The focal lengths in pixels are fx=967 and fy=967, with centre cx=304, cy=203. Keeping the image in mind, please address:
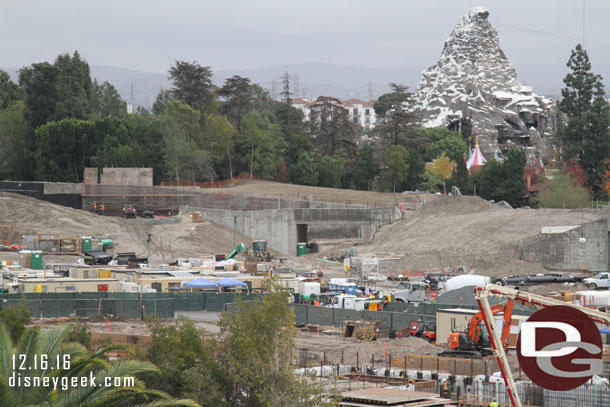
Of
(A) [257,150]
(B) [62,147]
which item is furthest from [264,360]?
(B) [62,147]

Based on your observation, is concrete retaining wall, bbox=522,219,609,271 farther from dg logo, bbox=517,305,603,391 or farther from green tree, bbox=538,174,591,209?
dg logo, bbox=517,305,603,391

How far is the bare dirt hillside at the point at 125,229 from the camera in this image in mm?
72938

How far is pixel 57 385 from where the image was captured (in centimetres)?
1692

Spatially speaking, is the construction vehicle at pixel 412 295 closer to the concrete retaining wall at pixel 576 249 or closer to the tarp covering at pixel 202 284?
the tarp covering at pixel 202 284

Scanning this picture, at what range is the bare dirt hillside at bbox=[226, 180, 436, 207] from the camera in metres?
89.7

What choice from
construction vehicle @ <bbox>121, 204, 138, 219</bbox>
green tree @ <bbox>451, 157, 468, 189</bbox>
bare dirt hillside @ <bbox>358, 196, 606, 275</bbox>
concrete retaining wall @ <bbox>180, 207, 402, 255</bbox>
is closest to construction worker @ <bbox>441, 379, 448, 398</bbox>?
bare dirt hillside @ <bbox>358, 196, 606, 275</bbox>

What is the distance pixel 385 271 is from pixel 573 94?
40.3 m

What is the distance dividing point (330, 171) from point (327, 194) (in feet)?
37.5

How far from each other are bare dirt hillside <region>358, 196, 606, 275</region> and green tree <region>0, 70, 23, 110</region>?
6850 centimetres

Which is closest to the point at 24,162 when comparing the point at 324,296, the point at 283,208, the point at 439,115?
the point at 283,208

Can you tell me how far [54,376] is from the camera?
17.0 meters

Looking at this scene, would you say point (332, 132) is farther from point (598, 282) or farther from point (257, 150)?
point (598, 282)

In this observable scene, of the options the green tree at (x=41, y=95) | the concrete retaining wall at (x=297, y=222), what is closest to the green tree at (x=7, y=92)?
the green tree at (x=41, y=95)

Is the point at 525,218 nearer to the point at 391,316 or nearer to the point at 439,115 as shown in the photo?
the point at 391,316
